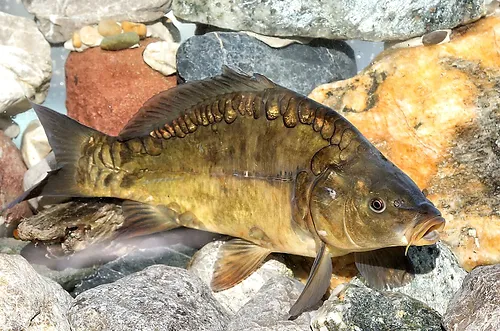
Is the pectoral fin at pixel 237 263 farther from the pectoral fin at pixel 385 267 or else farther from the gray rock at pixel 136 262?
the pectoral fin at pixel 385 267

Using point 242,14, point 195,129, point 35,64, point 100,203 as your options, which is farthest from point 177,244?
point 35,64

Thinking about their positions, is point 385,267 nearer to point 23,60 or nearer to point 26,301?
point 26,301

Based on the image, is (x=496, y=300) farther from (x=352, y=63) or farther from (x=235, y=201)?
(x=352, y=63)

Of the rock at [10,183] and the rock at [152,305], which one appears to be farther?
the rock at [10,183]

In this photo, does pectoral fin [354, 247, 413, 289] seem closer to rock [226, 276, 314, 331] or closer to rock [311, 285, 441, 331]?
rock [311, 285, 441, 331]

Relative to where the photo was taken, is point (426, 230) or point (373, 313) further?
point (373, 313)

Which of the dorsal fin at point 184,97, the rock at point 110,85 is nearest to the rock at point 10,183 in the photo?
the rock at point 110,85

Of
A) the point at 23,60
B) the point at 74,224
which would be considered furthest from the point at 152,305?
the point at 23,60

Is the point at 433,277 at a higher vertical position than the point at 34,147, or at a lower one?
lower
